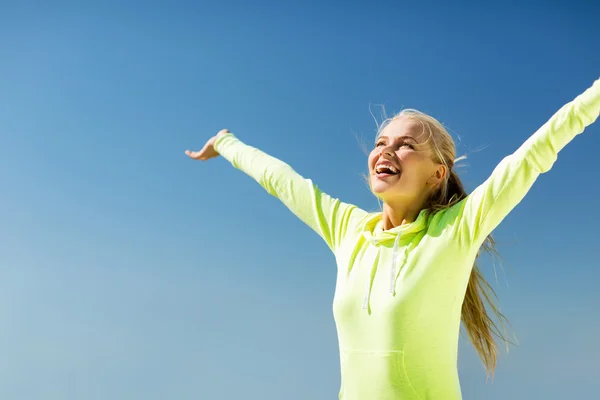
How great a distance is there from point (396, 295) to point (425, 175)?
0.73 meters

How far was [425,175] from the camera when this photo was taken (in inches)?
141

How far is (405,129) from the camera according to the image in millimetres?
3602

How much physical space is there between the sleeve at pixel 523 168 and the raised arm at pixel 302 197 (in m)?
0.80

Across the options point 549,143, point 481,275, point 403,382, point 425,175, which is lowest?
point 403,382

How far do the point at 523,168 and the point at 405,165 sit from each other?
0.69 meters

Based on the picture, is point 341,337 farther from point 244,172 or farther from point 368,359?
point 244,172

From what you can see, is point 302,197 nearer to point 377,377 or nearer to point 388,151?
point 388,151

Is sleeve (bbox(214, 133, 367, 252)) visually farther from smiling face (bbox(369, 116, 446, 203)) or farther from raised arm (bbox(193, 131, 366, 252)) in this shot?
smiling face (bbox(369, 116, 446, 203))

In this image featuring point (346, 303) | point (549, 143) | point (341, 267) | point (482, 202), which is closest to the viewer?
point (549, 143)

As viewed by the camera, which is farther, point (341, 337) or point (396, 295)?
point (341, 337)

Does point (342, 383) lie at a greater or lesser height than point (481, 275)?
lesser

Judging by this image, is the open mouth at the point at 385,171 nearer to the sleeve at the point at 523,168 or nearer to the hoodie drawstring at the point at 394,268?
the hoodie drawstring at the point at 394,268

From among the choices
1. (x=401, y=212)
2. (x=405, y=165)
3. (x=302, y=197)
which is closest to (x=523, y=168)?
(x=405, y=165)

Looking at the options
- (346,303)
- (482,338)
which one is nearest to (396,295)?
(346,303)
